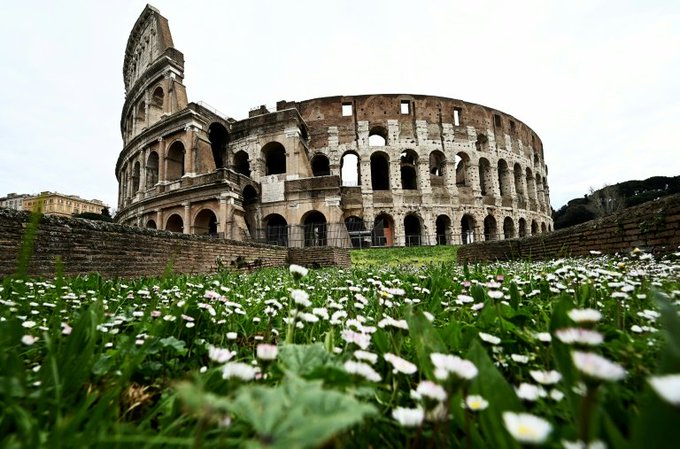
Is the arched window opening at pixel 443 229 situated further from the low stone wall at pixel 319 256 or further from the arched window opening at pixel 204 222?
the arched window opening at pixel 204 222

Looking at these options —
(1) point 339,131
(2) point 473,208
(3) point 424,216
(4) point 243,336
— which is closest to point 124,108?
(1) point 339,131

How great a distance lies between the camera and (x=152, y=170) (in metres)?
22.6

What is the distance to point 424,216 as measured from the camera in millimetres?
23562

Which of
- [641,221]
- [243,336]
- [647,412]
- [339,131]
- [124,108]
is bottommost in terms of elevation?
[243,336]

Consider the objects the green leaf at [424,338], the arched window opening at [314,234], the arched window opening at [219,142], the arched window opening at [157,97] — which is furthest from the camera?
the arched window opening at [157,97]

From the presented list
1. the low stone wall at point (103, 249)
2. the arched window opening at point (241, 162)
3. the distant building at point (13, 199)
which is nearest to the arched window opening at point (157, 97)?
the arched window opening at point (241, 162)

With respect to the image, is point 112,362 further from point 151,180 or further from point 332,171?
point 151,180

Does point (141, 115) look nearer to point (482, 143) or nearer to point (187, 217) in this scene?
point (187, 217)

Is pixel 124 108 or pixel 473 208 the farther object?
pixel 124 108

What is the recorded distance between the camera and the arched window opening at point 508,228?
2645cm

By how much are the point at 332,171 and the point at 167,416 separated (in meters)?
23.7

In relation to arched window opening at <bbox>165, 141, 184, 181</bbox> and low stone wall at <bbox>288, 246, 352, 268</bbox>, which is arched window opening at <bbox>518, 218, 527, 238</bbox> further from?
arched window opening at <bbox>165, 141, 184, 181</bbox>

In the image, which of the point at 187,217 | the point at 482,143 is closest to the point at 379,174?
the point at 482,143

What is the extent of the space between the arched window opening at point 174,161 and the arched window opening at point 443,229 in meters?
18.7
